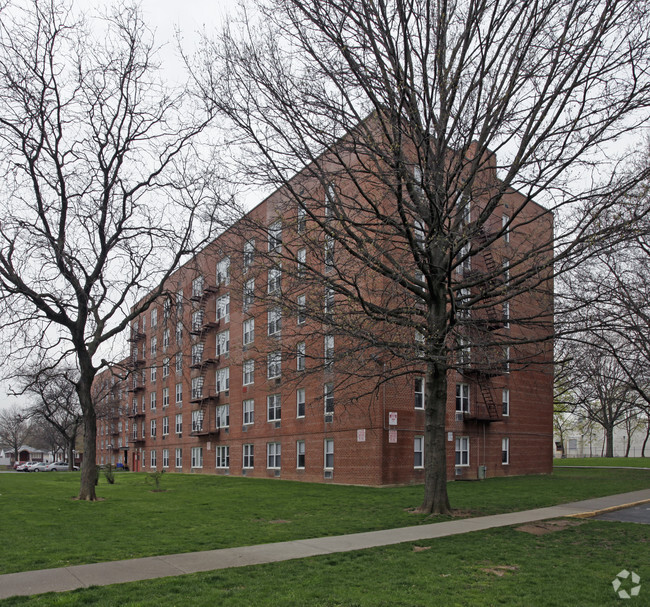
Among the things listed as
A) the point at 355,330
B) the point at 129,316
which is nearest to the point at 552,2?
the point at 355,330

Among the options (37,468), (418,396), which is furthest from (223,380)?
(37,468)

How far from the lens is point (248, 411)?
124ft

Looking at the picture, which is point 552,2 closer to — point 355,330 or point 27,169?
point 355,330

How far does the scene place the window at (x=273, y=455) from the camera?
112 ft

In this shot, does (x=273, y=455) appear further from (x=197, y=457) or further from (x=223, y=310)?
(x=197, y=457)

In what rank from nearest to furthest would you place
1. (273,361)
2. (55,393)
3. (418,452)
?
(273,361) < (418,452) < (55,393)

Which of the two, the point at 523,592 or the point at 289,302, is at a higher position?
the point at 289,302

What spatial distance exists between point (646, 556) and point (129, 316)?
52.1ft

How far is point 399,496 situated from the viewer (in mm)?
20797

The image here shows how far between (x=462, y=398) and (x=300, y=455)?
8.75m

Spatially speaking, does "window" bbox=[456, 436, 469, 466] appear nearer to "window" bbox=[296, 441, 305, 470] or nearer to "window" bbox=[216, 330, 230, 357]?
"window" bbox=[296, 441, 305, 470]

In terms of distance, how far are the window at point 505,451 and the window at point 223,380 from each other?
701 inches

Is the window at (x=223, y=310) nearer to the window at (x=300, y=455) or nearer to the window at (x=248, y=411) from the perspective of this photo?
the window at (x=248, y=411)

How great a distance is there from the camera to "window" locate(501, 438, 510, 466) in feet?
111
